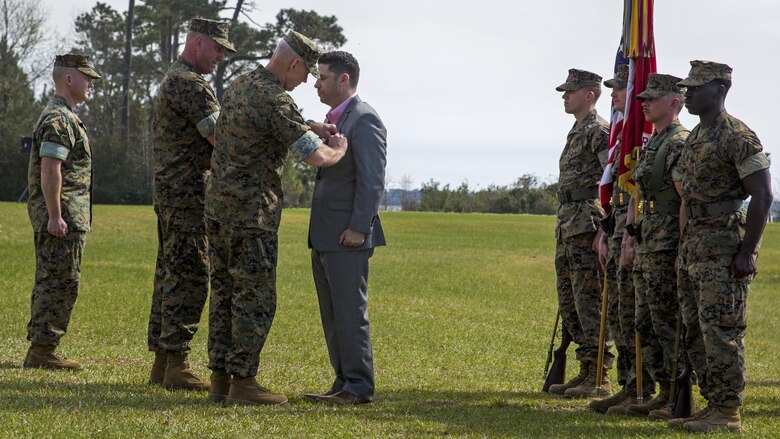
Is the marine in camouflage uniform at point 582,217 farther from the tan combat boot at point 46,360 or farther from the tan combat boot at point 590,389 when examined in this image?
the tan combat boot at point 46,360

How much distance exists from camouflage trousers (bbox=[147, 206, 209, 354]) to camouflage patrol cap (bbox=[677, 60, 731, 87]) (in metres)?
3.37

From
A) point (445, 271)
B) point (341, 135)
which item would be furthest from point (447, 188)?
point (341, 135)

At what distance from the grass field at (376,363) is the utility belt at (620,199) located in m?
1.52

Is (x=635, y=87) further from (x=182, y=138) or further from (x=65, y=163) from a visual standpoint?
(x=65, y=163)

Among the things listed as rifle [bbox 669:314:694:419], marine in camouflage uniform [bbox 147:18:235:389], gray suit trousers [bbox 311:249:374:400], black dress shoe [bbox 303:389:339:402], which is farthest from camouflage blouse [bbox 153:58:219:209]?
rifle [bbox 669:314:694:419]

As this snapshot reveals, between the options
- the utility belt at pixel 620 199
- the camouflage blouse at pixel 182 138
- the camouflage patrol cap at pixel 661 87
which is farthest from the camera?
the utility belt at pixel 620 199

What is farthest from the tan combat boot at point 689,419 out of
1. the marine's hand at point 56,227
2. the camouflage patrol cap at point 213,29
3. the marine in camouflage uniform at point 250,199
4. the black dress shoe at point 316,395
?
the marine's hand at point 56,227

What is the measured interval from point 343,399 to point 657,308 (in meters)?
2.17

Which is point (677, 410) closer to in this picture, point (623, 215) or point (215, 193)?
point (623, 215)

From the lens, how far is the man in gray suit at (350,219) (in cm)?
680

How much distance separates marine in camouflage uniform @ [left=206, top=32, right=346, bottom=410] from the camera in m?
6.41

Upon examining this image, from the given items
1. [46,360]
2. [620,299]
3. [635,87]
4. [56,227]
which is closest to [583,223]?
[620,299]

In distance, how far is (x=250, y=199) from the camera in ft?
21.1

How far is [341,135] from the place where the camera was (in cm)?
667
